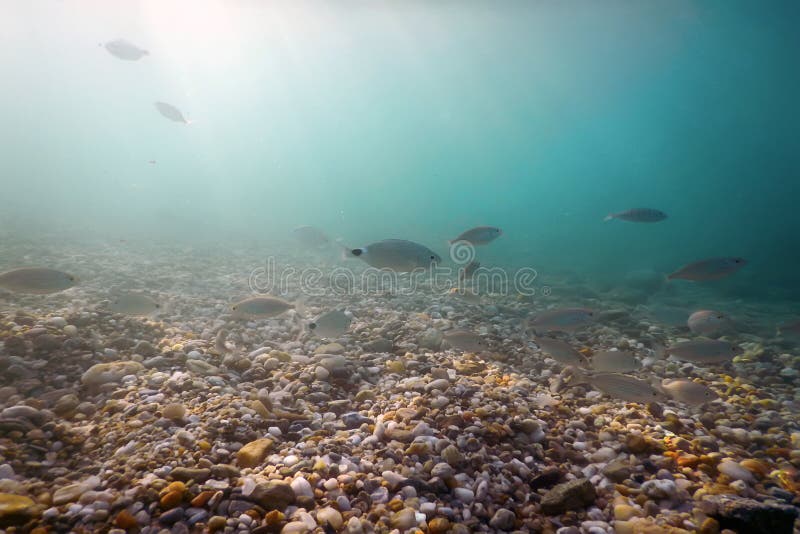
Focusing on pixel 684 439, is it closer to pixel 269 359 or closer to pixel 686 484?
pixel 686 484

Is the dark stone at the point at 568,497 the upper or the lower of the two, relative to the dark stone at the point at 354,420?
lower

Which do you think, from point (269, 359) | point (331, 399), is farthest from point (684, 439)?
point (269, 359)

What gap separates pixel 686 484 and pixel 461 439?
1.71 metres

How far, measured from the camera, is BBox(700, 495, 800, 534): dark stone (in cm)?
211

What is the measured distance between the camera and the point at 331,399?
3938 millimetres

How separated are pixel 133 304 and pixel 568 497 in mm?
5754

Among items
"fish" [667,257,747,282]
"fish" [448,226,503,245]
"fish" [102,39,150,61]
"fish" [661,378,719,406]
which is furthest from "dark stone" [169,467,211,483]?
"fish" [102,39,150,61]

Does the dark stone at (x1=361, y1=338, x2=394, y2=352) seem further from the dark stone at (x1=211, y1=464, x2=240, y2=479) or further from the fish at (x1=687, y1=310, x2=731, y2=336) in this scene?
the fish at (x1=687, y1=310, x2=731, y2=336)

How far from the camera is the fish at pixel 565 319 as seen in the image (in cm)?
475

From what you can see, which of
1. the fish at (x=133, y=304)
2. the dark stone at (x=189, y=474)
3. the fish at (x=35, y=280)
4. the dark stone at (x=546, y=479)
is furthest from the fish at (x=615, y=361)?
the fish at (x=35, y=280)

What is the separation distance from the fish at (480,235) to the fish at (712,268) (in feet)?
9.77

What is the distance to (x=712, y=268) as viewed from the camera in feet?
18.3

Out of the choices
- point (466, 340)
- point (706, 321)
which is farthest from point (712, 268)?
point (466, 340)

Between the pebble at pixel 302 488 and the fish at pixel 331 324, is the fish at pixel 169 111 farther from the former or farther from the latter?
the pebble at pixel 302 488
